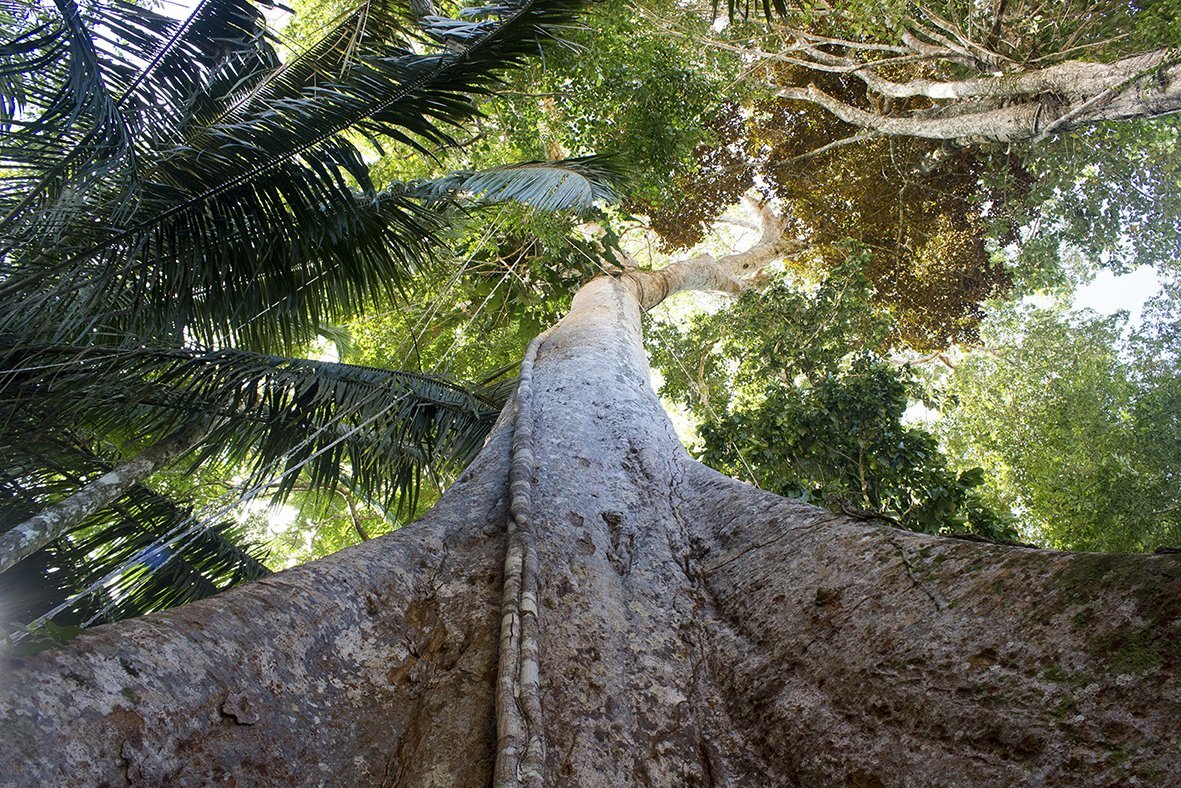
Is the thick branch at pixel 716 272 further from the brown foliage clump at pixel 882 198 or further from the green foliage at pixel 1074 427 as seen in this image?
the green foliage at pixel 1074 427

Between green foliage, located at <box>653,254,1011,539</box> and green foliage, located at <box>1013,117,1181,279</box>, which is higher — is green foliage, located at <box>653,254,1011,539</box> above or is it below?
below

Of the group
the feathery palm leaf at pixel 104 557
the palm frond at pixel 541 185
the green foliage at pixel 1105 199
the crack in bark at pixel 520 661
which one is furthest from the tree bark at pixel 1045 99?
the feathery palm leaf at pixel 104 557

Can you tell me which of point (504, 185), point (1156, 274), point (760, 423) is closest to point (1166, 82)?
point (760, 423)

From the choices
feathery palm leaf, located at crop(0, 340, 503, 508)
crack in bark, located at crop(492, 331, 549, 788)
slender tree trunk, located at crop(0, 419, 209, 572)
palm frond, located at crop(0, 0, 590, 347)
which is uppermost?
palm frond, located at crop(0, 0, 590, 347)

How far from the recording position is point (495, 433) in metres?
3.38

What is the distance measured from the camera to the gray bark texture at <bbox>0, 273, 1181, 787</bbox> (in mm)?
1290

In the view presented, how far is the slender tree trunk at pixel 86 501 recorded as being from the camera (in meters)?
2.76

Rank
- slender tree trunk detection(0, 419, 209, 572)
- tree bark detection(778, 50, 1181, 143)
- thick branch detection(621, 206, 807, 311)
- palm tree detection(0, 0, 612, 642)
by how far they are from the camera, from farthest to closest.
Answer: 1. thick branch detection(621, 206, 807, 311)
2. tree bark detection(778, 50, 1181, 143)
3. palm tree detection(0, 0, 612, 642)
4. slender tree trunk detection(0, 419, 209, 572)

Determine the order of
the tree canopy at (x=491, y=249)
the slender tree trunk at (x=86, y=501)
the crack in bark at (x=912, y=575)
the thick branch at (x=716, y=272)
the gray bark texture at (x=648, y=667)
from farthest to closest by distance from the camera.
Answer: the thick branch at (x=716, y=272) < the tree canopy at (x=491, y=249) < the slender tree trunk at (x=86, y=501) < the crack in bark at (x=912, y=575) < the gray bark texture at (x=648, y=667)

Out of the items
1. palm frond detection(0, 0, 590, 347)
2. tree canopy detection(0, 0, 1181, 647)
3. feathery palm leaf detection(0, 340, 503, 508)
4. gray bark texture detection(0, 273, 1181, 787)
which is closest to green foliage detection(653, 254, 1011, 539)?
tree canopy detection(0, 0, 1181, 647)

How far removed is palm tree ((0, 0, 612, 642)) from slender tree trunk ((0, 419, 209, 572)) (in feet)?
0.05

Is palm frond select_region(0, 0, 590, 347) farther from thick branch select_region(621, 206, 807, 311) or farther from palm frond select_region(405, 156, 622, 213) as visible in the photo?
thick branch select_region(621, 206, 807, 311)

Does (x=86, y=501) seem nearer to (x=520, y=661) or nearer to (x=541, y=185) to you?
(x=520, y=661)

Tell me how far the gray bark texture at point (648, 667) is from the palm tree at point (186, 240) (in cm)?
127
